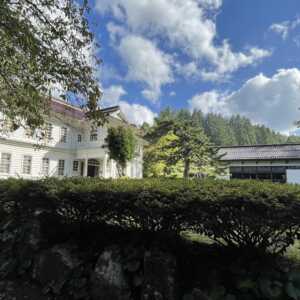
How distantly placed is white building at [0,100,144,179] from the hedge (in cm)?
1524

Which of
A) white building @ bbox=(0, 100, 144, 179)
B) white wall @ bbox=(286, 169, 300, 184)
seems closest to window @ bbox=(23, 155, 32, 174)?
white building @ bbox=(0, 100, 144, 179)

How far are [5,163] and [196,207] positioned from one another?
19.3 metres

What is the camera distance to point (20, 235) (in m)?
4.21

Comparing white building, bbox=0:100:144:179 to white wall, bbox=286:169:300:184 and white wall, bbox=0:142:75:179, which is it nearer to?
white wall, bbox=0:142:75:179

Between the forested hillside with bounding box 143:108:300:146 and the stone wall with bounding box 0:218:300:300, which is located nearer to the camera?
the stone wall with bounding box 0:218:300:300

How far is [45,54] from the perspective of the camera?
4.75m

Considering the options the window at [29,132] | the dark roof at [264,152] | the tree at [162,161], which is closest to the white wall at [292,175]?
the dark roof at [264,152]

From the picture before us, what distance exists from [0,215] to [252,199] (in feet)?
17.2

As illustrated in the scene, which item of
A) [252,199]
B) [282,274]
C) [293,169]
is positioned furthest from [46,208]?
[293,169]

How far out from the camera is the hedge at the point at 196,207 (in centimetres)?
257

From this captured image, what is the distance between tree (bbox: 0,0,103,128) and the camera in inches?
171

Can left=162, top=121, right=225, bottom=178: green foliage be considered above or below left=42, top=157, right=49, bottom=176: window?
above

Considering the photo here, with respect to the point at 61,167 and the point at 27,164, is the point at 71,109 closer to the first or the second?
the point at 27,164

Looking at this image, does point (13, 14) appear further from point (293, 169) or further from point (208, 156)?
point (293, 169)
